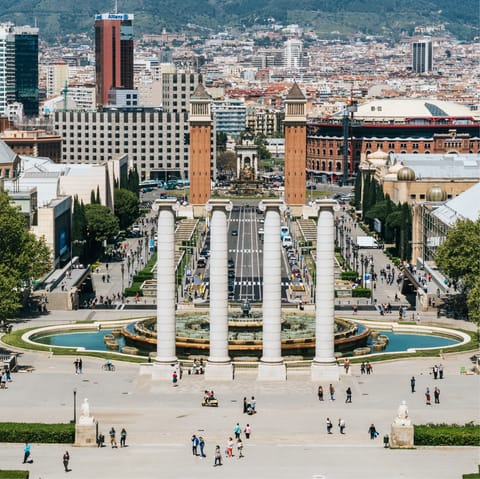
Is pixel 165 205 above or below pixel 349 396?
above

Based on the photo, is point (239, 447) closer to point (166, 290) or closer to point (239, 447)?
point (239, 447)

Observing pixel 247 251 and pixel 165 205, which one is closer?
pixel 165 205

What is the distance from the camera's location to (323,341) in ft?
254

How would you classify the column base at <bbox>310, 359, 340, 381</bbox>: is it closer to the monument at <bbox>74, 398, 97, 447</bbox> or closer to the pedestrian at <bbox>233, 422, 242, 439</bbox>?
the pedestrian at <bbox>233, 422, 242, 439</bbox>

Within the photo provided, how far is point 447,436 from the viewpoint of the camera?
63.7 m

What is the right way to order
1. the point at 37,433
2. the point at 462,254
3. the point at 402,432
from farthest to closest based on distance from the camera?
the point at 462,254
the point at 37,433
the point at 402,432

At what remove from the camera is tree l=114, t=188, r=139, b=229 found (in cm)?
17500

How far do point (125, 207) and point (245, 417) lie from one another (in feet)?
353

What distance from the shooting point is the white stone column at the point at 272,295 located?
250 feet

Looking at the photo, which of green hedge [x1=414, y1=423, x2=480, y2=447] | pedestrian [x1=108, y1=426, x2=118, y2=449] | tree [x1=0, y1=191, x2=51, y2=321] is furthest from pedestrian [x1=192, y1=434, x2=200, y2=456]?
tree [x1=0, y1=191, x2=51, y2=321]

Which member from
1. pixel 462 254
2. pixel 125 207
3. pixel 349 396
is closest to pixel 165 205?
pixel 349 396

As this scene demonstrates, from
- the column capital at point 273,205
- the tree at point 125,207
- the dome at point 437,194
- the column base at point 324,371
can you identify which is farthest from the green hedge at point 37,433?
the tree at point 125,207

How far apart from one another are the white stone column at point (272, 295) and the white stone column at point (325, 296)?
185 cm

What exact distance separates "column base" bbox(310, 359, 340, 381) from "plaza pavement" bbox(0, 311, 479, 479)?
59 centimetres
